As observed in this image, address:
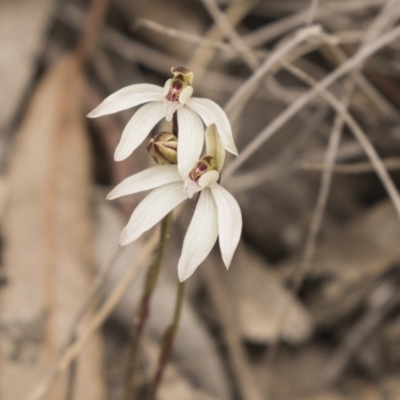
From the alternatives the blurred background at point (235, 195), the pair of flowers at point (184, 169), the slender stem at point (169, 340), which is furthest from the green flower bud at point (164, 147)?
the blurred background at point (235, 195)

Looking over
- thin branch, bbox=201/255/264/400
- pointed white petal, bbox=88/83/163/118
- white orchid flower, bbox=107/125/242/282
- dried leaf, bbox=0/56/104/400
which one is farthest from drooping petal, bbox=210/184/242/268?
thin branch, bbox=201/255/264/400

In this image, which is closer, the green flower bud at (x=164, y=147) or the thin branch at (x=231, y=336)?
Result: the green flower bud at (x=164, y=147)

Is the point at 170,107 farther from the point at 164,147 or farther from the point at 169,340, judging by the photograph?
the point at 169,340

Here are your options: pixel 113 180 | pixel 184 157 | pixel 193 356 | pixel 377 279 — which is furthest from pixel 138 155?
pixel 184 157

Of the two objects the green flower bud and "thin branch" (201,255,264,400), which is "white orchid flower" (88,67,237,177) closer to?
the green flower bud

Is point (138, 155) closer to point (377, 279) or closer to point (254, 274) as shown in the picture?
point (254, 274)

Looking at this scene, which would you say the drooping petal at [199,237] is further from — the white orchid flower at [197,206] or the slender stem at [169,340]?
the slender stem at [169,340]

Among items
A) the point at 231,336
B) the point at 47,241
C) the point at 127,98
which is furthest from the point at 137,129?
the point at 231,336
